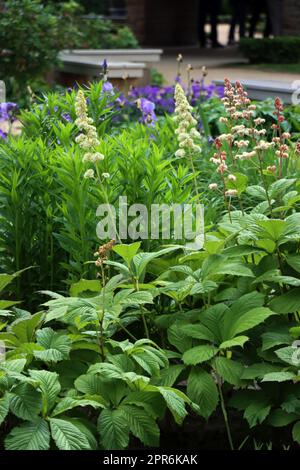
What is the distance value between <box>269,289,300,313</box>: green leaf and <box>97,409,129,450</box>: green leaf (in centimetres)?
60

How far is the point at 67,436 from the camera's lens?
2.55 m

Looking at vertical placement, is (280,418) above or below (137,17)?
above

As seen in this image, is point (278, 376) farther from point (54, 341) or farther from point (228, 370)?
point (54, 341)

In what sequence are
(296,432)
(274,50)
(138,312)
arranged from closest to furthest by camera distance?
1. (296,432)
2. (138,312)
3. (274,50)

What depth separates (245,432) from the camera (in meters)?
3.24

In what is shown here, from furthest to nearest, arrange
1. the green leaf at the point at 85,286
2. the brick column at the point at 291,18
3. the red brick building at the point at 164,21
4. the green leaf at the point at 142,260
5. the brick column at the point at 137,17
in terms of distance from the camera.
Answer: the red brick building at the point at 164,21, the brick column at the point at 137,17, the brick column at the point at 291,18, the green leaf at the point at 85,286, the green leaf at the point at 142,260

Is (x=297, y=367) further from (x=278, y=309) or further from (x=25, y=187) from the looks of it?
(x=25, y=187)

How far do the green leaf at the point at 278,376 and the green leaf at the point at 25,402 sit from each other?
64 centimetres

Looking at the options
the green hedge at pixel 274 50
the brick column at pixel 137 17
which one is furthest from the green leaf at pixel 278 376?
the brick column at pixel 137 17

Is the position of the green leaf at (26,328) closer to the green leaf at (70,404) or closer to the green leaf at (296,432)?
the green leaf at (70,404)

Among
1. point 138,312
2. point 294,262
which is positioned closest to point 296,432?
point 294,262

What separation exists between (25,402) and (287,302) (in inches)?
33.6

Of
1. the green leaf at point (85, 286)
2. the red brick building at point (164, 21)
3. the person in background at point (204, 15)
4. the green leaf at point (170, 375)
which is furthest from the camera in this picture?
the person in background at point (204, 15)

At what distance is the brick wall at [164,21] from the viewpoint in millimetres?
25188
